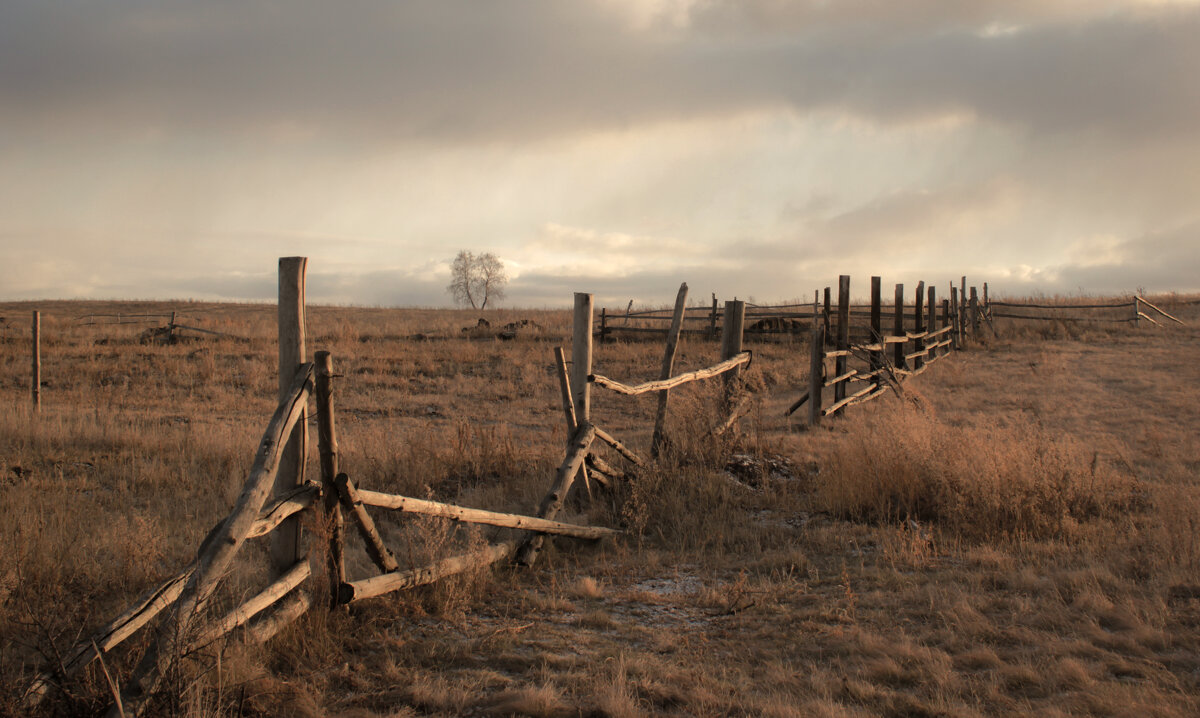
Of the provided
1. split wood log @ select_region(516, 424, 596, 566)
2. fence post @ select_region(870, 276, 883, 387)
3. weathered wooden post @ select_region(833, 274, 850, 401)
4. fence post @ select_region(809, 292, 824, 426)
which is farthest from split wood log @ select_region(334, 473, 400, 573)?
fence post @ select_region(870, 276, 883, 387)

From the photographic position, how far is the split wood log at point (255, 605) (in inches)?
110

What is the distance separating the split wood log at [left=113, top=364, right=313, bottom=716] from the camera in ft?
8.32

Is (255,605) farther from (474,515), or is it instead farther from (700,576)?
(700,576)

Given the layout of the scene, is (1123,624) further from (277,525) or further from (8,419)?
(8,419)

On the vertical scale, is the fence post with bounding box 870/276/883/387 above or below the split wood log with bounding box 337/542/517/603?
above

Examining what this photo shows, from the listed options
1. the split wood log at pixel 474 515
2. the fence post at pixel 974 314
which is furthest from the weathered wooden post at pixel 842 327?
the fence post at pixel 974 314

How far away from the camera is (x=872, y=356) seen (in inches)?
434

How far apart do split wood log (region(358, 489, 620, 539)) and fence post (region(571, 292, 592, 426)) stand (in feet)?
3.02

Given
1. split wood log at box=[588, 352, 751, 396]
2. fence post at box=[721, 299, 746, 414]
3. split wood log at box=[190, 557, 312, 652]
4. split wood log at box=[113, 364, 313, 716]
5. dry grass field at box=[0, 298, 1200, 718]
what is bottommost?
dry grass field at box=[0, 298, 1200, 718]

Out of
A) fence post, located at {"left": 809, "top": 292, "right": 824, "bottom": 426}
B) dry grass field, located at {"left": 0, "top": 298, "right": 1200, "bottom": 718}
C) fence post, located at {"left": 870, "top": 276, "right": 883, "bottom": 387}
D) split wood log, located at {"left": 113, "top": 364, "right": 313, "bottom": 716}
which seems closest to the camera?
split wood log, located at {"left": 113, "top": 364, "right": 313, "bottom": 716}

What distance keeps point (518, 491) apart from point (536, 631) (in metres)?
2.62

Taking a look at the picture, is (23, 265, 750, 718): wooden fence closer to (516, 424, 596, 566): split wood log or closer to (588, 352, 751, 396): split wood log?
(516, 424, 596, 566): split wood log

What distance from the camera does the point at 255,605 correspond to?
309 cm

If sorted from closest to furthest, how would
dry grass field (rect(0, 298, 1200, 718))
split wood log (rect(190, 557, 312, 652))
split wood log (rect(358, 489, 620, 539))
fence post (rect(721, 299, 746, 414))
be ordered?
split wood log (rect(190, 557, 312, 652)) → dry grass field (rect(0, 298, 1200, 718)) → split wood log (rect(358, 489, 620, 539)) → fence post (rect(721, 299, 746, 414))
